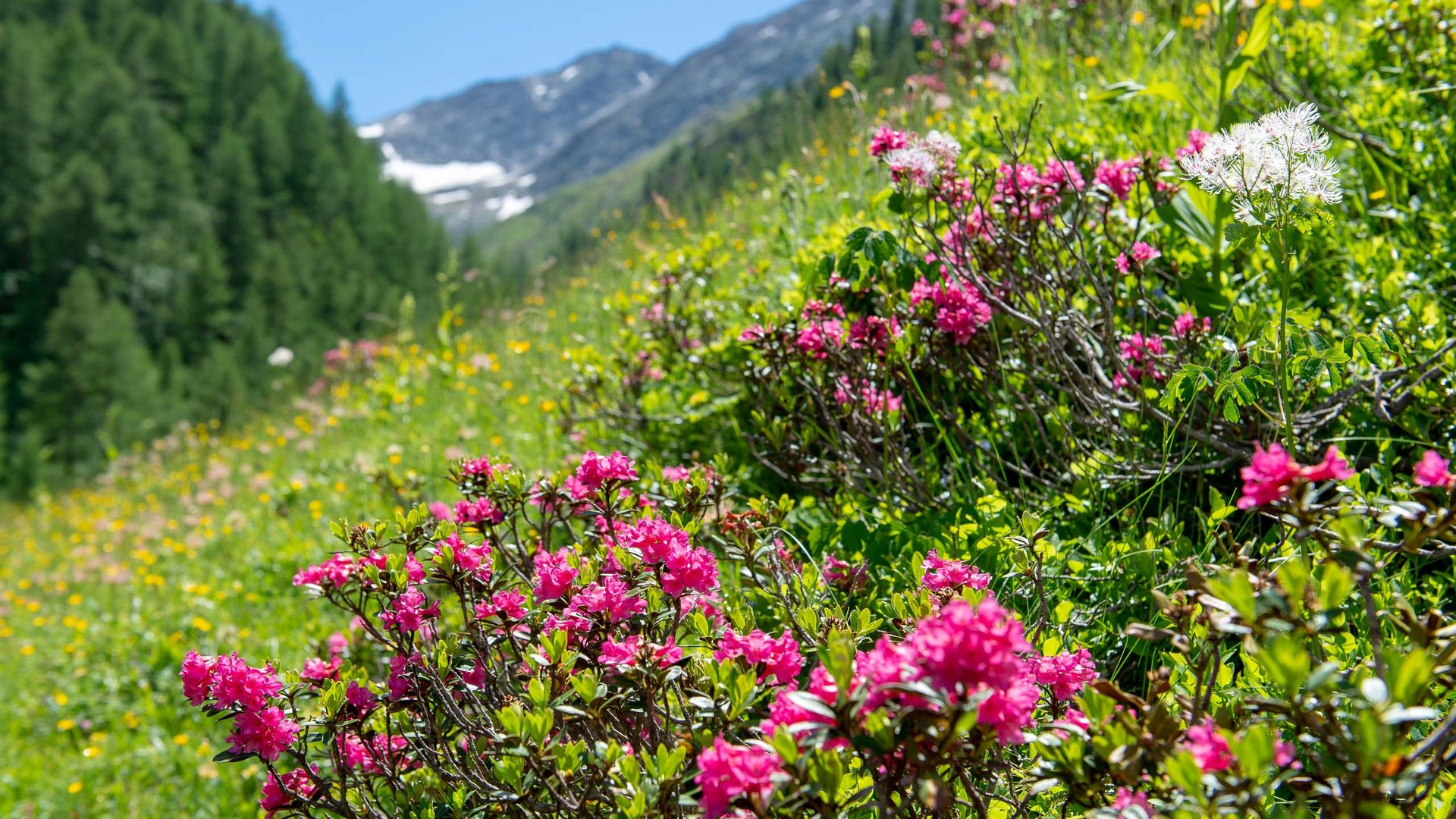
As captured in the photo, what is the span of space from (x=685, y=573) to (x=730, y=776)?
0.52m

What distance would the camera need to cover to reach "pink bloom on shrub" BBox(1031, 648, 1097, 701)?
1.33 meters

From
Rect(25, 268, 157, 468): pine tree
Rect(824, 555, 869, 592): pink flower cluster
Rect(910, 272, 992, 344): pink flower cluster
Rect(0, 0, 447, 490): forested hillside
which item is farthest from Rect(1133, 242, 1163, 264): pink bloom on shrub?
Rect(25, 268, 157, 468): pine tree

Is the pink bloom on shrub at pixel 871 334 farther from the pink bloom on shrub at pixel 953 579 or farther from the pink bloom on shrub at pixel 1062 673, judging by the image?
the pink bloom on shrub at pixel 1062 673

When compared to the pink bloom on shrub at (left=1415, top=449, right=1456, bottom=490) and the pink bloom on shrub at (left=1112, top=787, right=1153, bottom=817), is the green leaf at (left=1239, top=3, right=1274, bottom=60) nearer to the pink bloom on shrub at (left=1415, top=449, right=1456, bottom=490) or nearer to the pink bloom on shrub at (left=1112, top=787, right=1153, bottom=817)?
the pink bloom on shrub at (left=1415, top=449, right=1456, bottom=490)

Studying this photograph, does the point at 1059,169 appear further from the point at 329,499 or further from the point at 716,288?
the point at 329,499

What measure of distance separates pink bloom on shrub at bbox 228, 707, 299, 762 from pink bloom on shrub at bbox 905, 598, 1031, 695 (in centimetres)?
127

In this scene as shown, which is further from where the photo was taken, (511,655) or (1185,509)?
(1185,509)

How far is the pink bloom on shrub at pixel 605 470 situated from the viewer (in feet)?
6.15

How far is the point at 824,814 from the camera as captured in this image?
106cm

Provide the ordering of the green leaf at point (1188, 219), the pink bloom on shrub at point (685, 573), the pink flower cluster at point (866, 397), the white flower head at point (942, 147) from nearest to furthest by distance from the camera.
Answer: the pink bloom on shrub at point (685, 573), the white flower head at point (942, 147), the pink flower cluster at point (866, 397), the green leaf at point (1188, 219)

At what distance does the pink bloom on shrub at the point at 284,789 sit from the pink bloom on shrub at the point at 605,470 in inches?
31.4

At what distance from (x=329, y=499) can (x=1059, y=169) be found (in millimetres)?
4933

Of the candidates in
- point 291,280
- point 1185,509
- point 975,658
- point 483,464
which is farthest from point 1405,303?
point 291,280

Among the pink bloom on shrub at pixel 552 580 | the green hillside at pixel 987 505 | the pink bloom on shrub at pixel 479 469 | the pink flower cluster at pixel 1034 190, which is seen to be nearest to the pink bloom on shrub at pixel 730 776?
the green hillside at pixel 987 505
